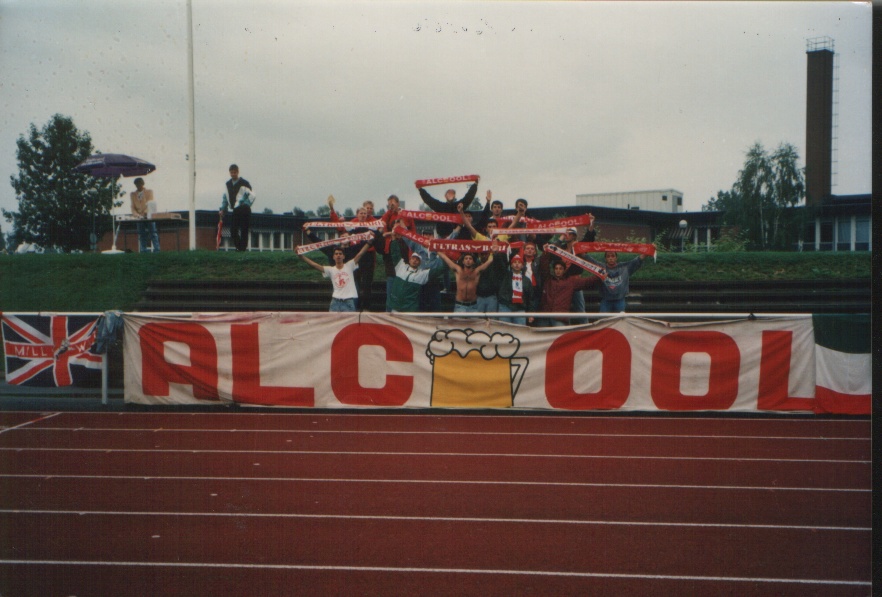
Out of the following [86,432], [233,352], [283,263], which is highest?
[283,263]

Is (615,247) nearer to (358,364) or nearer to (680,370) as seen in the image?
(680,370)

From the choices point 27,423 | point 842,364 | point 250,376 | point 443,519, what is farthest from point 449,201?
point 443,519

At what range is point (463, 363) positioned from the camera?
11781 mm

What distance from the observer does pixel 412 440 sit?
9969 mm

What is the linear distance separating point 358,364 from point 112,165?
980 cm

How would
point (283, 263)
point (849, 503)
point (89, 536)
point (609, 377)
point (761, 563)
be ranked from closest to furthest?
1. point (761, 563)
2. point (89, 536)
3. point (849, 503)
4. point (609, 377)
5. point (283, 263)

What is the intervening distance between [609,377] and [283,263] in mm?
9086

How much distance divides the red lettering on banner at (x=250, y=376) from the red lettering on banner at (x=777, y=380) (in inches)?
259

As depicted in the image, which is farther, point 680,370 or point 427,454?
point 680,370

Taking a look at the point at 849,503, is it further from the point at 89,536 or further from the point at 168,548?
the point at 89,536

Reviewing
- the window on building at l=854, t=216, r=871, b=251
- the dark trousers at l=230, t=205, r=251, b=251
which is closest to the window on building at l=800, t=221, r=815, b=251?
the window on building at l=854, t=216, r=871, b=251

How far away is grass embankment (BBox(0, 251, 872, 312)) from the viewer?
17.8 metres

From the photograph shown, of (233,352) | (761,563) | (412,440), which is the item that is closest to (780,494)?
(761,563)

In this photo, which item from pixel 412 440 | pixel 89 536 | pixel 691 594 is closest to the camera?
pixel 691 594
